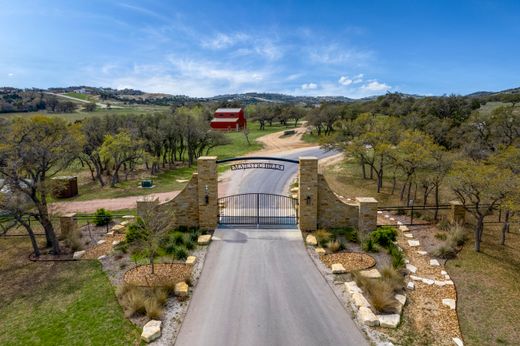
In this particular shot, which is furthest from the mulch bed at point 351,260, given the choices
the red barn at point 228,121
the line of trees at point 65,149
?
the red barn at point 228,121

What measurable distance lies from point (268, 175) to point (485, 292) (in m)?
20.6

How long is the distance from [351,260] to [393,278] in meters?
1.91

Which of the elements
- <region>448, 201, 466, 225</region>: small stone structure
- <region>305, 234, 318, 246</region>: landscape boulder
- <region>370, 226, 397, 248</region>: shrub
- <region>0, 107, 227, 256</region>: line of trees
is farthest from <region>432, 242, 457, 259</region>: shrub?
<region>0, 107, 227, 256</region>: line of trees

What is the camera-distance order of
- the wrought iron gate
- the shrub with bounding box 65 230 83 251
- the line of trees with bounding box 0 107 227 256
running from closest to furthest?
the line of trees with bounding box 0 107 227 256 < the shrub with bounding box 65 230 83 251 < the wrought iron gate

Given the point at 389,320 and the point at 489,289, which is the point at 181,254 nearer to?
the point at 389,320

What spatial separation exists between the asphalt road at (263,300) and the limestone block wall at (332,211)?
6.59ft

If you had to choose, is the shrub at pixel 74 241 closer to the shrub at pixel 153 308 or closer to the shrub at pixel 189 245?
the shrub at pixel 189 245

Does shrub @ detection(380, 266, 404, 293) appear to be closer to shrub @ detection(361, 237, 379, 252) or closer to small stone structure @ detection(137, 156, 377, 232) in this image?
shrub @ detection(361, 237, 379, 252)

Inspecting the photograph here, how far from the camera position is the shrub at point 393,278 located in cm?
1006

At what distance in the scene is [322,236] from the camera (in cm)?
1399

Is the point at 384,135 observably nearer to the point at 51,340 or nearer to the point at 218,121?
the point at 51,340

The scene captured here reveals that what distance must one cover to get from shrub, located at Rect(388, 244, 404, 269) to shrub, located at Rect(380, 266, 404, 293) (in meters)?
0.50

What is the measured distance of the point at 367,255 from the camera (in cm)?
1262

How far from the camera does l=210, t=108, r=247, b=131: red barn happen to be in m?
74.4
